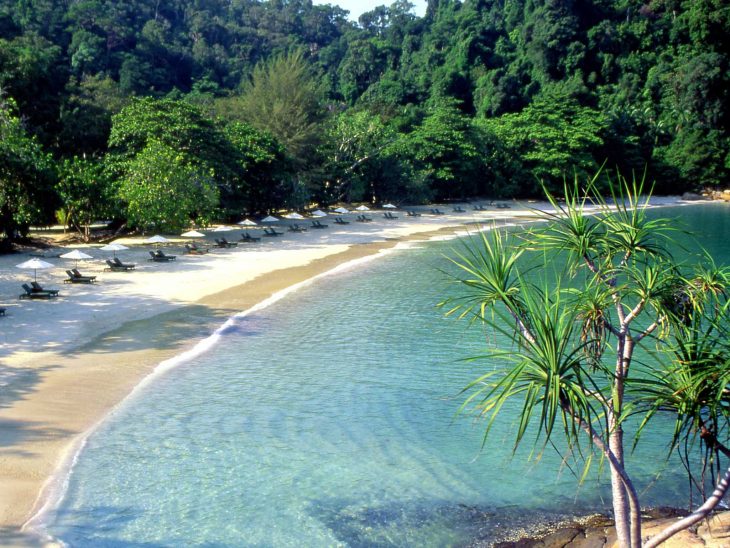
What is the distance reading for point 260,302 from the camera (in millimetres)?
20750

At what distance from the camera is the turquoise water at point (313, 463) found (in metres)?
8.71

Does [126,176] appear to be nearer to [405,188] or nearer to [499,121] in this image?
[405,188]

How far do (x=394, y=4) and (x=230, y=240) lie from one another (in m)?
101

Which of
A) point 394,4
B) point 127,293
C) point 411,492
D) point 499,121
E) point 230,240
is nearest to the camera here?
point 411,492

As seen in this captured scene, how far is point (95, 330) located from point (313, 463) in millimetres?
8490

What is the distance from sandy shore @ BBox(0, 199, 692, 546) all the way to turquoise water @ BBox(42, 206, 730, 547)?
1.97ft

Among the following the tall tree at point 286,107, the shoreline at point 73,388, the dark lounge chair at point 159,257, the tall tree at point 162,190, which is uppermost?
the tall tree at point 286,107

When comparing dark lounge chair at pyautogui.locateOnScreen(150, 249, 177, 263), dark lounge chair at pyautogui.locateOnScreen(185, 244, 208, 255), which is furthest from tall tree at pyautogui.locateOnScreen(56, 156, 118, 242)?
dark lounge chair at pyautogui.locateOnScreen(150, 249, 177, 263)

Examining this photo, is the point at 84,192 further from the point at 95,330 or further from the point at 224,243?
the point at 95,330

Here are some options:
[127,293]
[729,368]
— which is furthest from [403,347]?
[729,368]

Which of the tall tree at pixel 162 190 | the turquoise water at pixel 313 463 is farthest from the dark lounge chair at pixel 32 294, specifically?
the tall tree at pixel 162 190

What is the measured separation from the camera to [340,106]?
6694 centimetres

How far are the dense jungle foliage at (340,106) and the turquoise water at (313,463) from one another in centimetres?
903

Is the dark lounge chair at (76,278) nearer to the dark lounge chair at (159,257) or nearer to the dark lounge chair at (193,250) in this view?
the dark lounge chair at (159,257)
